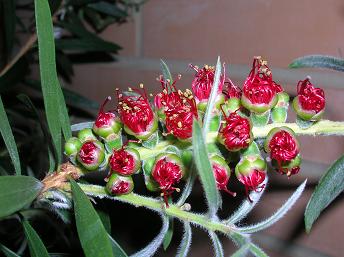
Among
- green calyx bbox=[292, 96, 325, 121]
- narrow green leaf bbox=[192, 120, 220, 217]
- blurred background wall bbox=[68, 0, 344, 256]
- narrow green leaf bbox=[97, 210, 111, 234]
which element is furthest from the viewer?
blurred background wall bbox=[68, 0, 344, 256]

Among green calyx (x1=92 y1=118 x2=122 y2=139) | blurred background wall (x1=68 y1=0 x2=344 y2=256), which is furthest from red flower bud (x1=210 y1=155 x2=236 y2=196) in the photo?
blurred background wall (x1=68 y1=0 x2=344 y2=256)

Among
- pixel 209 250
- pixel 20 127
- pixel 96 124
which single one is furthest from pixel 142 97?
pixel 20 127

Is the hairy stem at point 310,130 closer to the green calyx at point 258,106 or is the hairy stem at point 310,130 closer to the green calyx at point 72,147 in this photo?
the green calyx at point 258,106

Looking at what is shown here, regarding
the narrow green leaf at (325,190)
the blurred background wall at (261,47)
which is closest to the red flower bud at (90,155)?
the narrow green leaf at (325,190)

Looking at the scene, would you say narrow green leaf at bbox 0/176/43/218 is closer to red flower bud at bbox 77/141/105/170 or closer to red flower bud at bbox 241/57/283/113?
red flower bud at bbox 77/141/105/170

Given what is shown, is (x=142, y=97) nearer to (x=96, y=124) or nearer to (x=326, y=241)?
(x=96, y=124)

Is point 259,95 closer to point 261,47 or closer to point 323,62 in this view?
point 323,62
